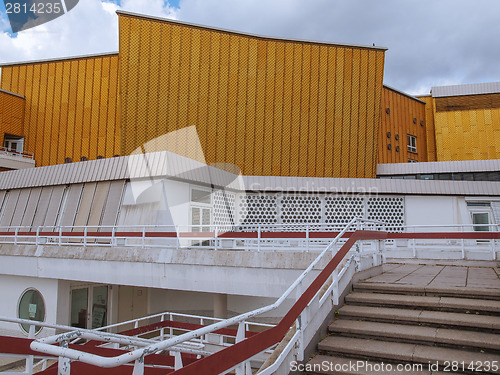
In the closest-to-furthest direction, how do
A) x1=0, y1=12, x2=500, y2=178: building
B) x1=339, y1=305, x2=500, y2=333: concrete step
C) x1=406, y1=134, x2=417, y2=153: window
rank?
x1=339, y1=305, x2=500, y2=333: concrete step
x1=0, y1=12, x2=500, y2=178: building
x1=406, y1=134, x2=417, y2=153: window

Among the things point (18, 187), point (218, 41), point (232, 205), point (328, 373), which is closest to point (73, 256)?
point (232, 205)

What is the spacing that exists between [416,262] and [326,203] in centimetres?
862

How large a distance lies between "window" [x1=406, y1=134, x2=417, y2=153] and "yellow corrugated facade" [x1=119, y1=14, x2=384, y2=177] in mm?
8545

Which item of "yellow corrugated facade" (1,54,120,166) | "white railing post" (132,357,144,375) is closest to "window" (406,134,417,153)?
"yellow corrugated facade" (1,54,120,166)

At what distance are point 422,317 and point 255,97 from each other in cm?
1784

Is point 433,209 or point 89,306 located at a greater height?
point 433,209

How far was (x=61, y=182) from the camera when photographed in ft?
58.9

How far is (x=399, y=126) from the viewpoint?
28.6 metres

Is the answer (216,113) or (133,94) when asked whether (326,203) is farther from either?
(133,94)

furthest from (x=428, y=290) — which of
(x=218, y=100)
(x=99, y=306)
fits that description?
(x=218, y=100)

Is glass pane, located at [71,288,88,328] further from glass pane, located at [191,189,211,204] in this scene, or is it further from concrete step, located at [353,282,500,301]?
concrete step, located at [353,282,500,301]

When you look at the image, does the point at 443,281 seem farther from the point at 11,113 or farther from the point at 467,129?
the point at 11,113

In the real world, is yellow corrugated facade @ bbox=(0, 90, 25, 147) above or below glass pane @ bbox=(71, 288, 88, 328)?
above

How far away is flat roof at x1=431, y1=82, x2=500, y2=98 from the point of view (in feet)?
94.3
